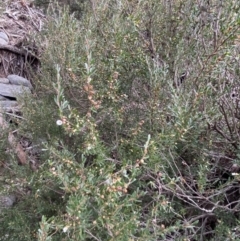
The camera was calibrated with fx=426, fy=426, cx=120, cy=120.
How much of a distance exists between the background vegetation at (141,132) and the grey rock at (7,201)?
0.08 metres

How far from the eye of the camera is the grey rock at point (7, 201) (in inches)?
90.6

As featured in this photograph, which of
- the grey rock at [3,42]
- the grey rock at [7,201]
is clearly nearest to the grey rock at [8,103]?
the grey rock at [3,42]

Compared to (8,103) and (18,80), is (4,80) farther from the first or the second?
(8,103)

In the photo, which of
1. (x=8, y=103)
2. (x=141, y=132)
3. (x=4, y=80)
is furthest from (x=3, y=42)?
(x=141, y=132)

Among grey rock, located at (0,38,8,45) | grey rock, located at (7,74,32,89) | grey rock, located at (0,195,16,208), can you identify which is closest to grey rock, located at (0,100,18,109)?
grey rock, located at (7,74,32,89)

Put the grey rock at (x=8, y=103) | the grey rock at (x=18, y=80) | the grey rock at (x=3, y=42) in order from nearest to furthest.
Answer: the grey rock at (x=8, y=103)
the grey rock at (x=18, y=80)
the grey rock at (x=3, y=42)

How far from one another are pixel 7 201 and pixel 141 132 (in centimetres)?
93

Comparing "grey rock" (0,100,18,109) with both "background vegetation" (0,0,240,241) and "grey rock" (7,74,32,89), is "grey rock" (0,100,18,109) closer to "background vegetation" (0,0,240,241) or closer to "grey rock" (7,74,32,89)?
"grey rock" (7,74,32,89)

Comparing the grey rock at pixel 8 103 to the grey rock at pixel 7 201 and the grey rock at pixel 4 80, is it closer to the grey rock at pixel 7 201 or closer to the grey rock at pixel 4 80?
the grey rock at pixel 4 80

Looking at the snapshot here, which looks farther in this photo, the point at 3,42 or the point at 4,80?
the point at 3,42

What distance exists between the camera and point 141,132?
1.96 m

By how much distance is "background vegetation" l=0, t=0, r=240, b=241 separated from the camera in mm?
1597

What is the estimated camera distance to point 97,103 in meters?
1.71

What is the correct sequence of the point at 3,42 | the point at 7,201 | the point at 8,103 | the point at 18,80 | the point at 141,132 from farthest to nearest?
Result: the point at 3,42 → the point at 18,80 → the point at 8,103 → the point at 7,201 → the point at 141,132
